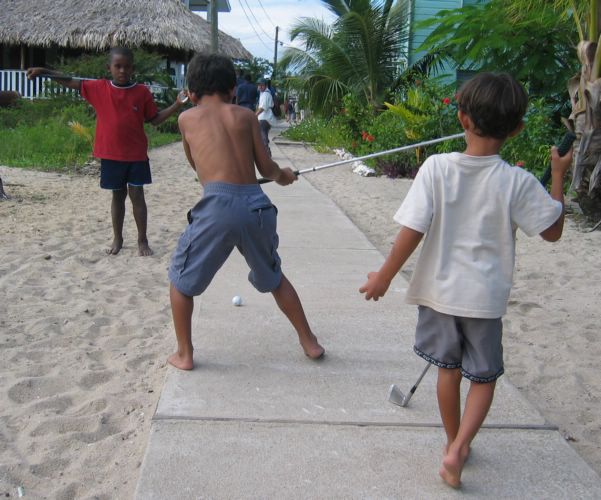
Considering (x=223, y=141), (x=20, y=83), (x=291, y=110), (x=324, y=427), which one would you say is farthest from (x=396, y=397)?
(x=291, y=110)

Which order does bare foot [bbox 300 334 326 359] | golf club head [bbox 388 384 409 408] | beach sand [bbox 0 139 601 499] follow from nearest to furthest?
beach sand [bbox 0 139 601 499], golf club head [bbox 388 384 409 408], bare foot [bbox 300 334 326 359]

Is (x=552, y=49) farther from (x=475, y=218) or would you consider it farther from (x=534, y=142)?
(x=475, y=218)

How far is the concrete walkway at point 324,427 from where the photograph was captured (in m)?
2.54

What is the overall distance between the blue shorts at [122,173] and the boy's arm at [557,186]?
402cm

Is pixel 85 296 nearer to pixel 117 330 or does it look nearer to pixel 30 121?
pixel 117 330

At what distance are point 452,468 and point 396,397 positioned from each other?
695mm

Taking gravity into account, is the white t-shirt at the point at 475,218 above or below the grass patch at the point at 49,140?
above

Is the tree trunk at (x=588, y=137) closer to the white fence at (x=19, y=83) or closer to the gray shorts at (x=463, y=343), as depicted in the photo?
the gray shorts at (x=463, y=343)

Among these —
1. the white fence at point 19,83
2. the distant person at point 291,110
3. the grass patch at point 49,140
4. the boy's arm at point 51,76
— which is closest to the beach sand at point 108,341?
the boy's arm at point 51,76

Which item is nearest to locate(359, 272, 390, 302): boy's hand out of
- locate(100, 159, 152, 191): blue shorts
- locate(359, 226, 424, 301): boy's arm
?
locate(359, 226, 424, 301): boy's arm

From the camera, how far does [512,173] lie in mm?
2365

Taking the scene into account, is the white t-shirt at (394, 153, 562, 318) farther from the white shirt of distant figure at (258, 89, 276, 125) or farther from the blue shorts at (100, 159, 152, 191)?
the white shirt of distant figure at (258, 89, 276, 125)

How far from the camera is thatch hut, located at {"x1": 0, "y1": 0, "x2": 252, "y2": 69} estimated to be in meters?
23.4

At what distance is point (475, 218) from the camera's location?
238cm
